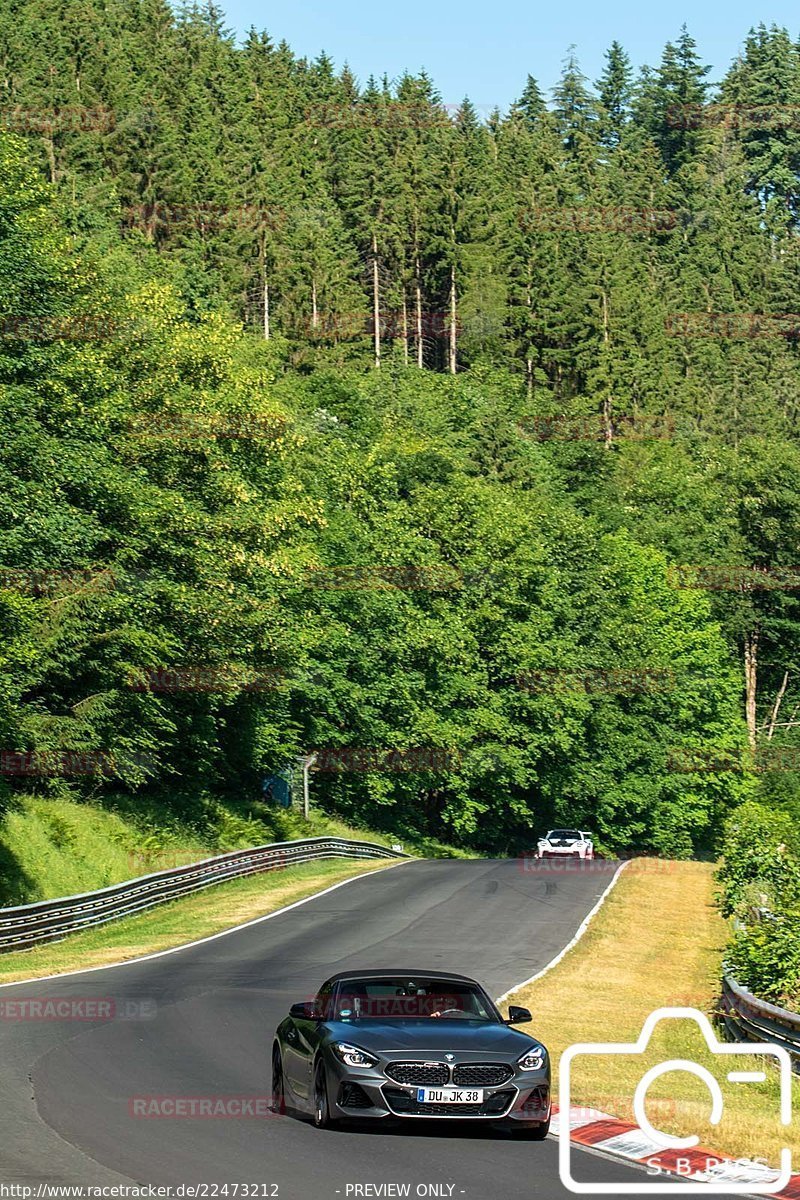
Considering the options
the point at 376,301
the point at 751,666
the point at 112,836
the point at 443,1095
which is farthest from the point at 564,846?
the point at 376,301

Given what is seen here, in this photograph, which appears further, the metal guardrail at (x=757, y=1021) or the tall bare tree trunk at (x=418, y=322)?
the tall bare tree trunk at (x=418, y=322)

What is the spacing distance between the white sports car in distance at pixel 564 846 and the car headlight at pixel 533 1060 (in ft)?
161

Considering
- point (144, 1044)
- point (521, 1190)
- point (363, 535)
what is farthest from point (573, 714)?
point (521, 1190)

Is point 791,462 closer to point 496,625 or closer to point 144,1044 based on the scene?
point 496,625

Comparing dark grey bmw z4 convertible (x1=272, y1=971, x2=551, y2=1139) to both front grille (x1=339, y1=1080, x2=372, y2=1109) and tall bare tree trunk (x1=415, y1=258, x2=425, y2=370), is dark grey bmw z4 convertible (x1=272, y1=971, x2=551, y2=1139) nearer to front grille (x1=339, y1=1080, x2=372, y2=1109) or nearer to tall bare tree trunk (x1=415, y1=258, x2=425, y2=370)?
front grille (x1=339, y1=1080, x2=372, y2=1109)

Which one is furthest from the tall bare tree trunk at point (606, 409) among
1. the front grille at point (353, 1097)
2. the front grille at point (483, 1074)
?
the front grille at point (353, 1097)

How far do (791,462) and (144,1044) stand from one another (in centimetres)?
9480

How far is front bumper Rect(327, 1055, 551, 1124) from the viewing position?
12039mm

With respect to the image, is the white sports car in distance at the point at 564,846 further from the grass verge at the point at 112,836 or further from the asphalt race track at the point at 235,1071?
the asphalt race track at the point at 235,1071

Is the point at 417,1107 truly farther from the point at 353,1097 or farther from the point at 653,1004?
the point at 653,1004

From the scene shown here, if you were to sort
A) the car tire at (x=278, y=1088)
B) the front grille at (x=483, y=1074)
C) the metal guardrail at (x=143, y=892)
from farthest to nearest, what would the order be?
the metal guardrail at (x=143, y=892) → the car tire at (x=278, y=1088) → the front grille at (x=483, y=1074)

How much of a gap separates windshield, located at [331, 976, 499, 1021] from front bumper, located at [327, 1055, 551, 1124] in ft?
3.00

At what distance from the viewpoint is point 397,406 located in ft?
346

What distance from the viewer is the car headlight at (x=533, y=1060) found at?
1230cm
